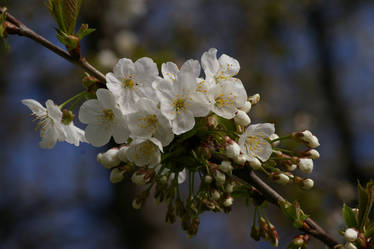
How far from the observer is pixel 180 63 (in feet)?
13.6

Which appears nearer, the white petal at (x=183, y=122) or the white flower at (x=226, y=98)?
the white petal at (x=183, y=122)

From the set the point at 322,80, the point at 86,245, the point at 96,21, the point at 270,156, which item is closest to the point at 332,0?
the point at 322,80

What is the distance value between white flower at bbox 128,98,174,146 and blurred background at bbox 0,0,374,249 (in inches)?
75.6

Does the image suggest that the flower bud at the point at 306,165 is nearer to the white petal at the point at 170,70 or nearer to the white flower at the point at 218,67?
the white flower at the point at 218,67

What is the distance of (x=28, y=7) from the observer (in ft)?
17.5

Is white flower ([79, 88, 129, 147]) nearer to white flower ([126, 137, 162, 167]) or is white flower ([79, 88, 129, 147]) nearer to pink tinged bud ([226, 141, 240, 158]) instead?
white flower ([126, 137, 162, 167])

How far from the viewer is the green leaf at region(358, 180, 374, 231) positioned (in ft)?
4.85

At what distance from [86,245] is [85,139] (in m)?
5.55

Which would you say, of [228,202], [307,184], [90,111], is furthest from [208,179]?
[90,111]

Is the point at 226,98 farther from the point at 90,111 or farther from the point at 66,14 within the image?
the point at 66,14

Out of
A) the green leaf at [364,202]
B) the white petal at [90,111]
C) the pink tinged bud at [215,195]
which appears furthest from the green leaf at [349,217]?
the white petal at [90,111]

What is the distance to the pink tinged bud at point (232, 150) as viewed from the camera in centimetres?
142

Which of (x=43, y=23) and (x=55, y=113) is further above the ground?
(x=43, y=23)

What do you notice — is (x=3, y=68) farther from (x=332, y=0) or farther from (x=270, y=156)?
(x=332, y=0)
